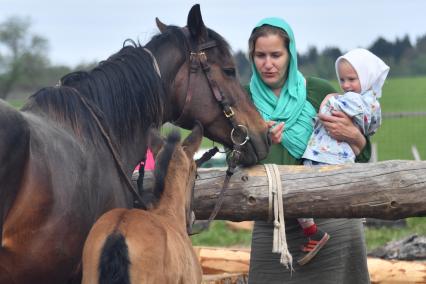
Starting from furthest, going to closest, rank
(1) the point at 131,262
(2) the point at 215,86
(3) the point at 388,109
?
(3) the point at 388,109, (2) the point at 215,86, (1) the point at 131,262

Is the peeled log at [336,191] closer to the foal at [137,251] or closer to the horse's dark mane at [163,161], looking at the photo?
the horse's dark mane at [163,161]

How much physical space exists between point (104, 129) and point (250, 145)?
1.00 meters

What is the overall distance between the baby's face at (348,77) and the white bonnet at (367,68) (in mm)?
27

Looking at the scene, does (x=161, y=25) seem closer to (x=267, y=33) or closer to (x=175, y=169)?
(x=267, y=33)

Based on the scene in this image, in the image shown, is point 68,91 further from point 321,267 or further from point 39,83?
point 39,83

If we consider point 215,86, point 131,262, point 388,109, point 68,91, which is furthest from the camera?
point 388,109

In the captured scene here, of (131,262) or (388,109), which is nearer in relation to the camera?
(131,262)

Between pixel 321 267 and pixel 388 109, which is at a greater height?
pixel 321 267

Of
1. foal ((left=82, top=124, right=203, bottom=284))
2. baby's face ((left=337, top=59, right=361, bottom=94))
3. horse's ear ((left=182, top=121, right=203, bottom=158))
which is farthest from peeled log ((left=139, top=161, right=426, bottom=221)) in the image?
foal ((left=82, top=124, right=203, bottom=284))

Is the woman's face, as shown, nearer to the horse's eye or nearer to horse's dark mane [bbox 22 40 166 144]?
the horse's eye

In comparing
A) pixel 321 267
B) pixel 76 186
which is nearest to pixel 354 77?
pixel 321 267

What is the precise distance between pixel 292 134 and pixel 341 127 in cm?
32

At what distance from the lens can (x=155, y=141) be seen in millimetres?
4457

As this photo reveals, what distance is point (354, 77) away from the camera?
5.18 m
